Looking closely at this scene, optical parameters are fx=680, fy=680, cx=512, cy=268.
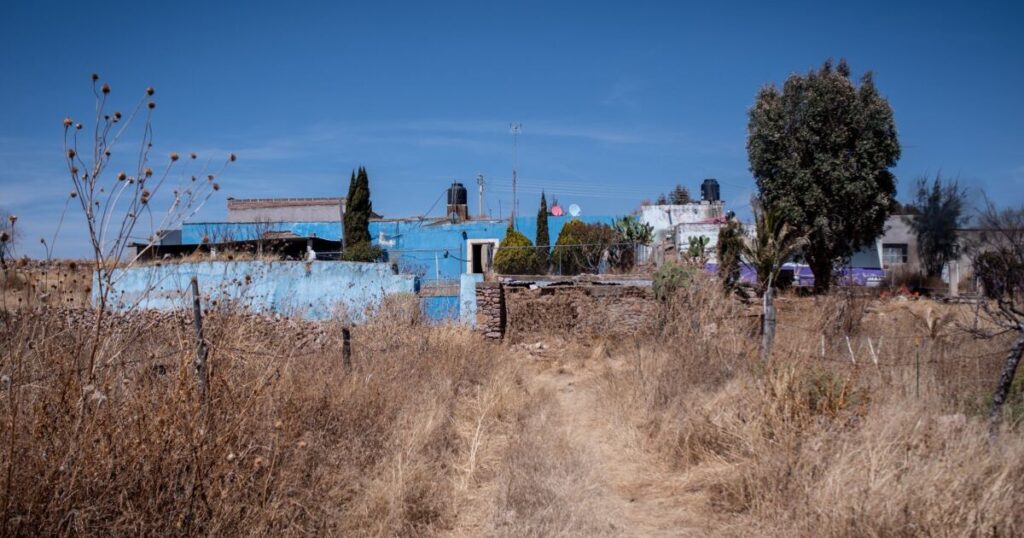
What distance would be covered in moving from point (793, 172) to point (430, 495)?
21868 millimetres

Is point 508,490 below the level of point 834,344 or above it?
below

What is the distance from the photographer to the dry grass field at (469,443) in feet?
11.1

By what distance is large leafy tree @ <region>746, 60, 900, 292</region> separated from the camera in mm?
23469

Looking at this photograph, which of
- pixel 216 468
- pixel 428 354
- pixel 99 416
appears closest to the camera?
pixel 99 416

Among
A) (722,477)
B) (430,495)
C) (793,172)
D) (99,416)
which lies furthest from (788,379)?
(793,172)

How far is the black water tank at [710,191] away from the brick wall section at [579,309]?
2437 cm

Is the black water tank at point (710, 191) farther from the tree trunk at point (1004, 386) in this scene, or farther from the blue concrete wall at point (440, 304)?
the tree trunk at point (1004, 386)

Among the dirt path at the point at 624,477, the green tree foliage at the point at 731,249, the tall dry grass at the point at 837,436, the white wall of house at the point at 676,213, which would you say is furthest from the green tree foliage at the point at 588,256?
the tall dry grass at the point at 837,436

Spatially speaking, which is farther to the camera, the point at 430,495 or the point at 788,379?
the point at 788,379

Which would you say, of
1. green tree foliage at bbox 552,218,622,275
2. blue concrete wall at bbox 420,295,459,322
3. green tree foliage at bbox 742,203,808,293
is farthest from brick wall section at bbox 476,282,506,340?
green tree foliage at bbox 742,203,808,293

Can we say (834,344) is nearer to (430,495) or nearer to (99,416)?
(430,495)

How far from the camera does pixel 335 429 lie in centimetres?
587

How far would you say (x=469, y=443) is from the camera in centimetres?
731

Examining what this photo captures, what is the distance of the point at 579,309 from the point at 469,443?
10.5m
